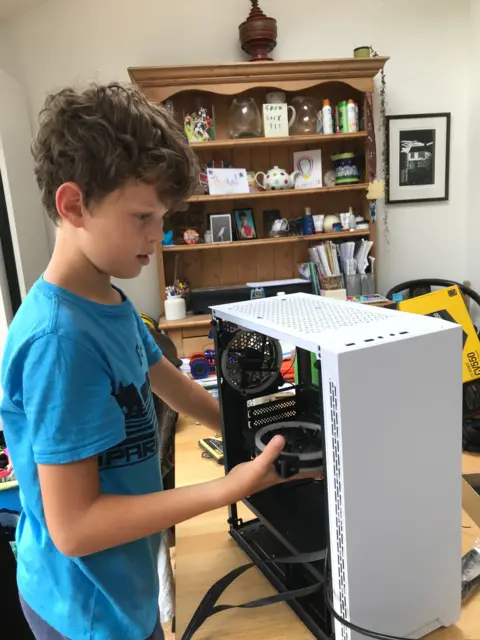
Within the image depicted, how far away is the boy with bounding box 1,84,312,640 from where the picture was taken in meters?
0.55

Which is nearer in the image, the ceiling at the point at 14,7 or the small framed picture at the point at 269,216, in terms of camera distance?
the ceiling at the point at 14,7

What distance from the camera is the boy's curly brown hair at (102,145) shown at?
0.57 meters

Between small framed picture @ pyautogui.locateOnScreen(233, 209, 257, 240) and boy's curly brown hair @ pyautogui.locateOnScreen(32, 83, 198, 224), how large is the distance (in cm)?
182

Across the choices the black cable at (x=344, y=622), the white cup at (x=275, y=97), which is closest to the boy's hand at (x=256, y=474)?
the black cable at (x=344, y=622)

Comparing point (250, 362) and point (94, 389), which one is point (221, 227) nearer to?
point (250, 362)

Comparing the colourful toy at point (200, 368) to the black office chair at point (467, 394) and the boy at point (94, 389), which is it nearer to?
the black office chair at point (467, 394)

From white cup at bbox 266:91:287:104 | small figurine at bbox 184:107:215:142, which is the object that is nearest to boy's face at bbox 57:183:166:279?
small figurine at bbox 184:107:215:142

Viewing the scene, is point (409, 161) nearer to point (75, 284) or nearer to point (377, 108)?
point (377, 108)

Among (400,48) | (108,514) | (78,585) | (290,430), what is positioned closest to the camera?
(108,514)

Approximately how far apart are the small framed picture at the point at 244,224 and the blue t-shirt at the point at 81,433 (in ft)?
5.83

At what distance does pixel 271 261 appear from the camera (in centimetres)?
264

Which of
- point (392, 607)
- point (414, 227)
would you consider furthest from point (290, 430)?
point (414, 227)

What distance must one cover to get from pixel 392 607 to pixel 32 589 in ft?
1.62

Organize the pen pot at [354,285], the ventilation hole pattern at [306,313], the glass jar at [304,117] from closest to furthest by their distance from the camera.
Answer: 1. the ventilation hole pattern at [306,313]
2. the glass jar at [304,117]
3. the pen pot at [354,285]
